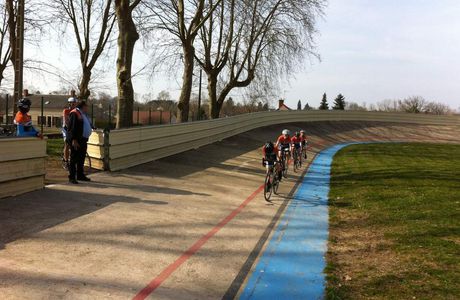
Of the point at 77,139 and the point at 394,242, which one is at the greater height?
the point at 77,139

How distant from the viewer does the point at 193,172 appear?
1467cm

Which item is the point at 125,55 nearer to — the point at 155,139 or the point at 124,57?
the point at 124,57

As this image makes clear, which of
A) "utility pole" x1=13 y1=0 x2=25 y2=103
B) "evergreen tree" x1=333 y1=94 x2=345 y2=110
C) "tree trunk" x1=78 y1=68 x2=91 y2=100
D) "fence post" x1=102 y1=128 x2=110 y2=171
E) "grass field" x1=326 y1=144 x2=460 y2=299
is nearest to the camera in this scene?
"grass field" x1=326 y1=144 x2=460 y2=299

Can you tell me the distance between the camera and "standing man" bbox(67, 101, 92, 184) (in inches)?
403

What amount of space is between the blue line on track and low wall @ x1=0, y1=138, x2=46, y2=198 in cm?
481

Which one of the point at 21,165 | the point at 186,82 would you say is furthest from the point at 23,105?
the point at 186,82

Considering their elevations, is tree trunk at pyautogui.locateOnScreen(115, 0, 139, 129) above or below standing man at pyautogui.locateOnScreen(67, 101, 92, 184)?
above

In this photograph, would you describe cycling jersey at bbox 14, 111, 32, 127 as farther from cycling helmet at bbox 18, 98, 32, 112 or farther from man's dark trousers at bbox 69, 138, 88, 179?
man's dark trousers at bbox 69, 138, 88, 179

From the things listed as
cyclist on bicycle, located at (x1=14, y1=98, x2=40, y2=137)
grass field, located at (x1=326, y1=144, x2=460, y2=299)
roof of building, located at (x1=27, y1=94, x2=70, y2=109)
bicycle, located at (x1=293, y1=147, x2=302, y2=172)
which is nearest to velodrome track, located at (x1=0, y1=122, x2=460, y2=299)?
grass field, located at (x1=326, y1=144, x2=460, y2=299)

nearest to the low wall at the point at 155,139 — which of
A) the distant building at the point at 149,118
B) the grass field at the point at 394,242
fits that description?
the grass field at the point at 394,242

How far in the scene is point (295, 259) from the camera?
677cm

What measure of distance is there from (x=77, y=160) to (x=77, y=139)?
49 centimetres

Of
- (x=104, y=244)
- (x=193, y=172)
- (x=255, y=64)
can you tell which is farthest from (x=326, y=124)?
(x=104, y=244)

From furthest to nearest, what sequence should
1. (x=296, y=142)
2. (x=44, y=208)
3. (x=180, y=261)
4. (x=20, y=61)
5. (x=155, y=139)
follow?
(x=296, y=142)
(x=155, y=139)
(x=20, y=61)
(x=44, y=208)
(x=180, y=261)
